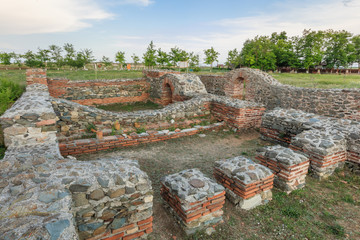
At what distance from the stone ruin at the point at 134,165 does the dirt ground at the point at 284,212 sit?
0.57 feet

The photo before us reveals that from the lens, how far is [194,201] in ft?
9.64

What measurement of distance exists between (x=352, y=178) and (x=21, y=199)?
610cm

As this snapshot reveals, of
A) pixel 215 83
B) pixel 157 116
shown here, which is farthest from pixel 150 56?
pixel 157 116

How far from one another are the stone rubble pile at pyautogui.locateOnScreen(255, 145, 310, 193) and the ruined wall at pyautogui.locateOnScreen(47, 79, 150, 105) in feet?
35.7

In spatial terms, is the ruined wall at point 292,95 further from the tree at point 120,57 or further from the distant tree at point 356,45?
the distant tree at point 356,45

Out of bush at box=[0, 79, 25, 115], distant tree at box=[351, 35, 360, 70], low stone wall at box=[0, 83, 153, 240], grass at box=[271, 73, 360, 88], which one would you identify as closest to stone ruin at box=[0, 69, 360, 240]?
low stone wall at box=[0, 83, 153, 240]

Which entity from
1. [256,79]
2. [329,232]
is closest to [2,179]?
[329,232]

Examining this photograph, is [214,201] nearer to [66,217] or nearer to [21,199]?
[66,217]

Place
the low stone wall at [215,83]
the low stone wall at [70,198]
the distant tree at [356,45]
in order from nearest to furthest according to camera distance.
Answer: the low stone wall at [70,198], the low stone wall at [215,83], the distant tree at [356,45]

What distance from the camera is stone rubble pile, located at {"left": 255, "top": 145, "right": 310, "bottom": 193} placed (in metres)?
3.94

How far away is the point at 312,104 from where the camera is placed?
348 inches

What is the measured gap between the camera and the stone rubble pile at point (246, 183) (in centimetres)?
348

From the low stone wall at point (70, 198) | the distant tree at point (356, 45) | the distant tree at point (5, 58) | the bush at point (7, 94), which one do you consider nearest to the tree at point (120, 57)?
the distant tree at point (5, 58)

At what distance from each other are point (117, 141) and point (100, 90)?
308 inches
